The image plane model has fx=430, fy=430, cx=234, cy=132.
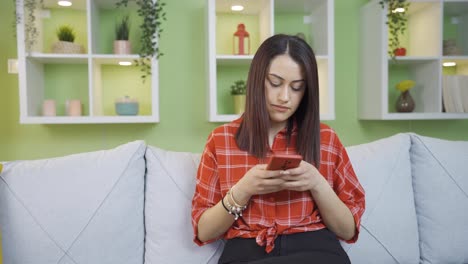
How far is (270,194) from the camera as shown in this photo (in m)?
1.31

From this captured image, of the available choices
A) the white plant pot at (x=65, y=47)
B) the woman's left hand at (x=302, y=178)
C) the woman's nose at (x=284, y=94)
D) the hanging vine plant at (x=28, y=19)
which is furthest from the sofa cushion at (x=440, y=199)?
the hanging vine plant at (x=28, y=19)

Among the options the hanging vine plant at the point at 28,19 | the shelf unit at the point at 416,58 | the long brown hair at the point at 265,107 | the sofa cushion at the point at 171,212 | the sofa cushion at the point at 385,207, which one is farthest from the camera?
the shelf unit at the point at 416,58

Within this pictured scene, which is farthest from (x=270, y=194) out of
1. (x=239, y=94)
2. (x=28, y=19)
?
(x=28, y=19)

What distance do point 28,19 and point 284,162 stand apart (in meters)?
1.70

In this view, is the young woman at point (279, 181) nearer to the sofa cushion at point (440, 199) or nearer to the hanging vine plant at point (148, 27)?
the sofa cushion at point (440, 199)

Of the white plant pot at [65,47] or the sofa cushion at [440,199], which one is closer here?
the sofa cushion at [440,199]

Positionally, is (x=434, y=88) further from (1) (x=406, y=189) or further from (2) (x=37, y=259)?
(2) (x=37, y=259)

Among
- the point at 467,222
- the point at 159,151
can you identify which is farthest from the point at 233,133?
the point at 467,222

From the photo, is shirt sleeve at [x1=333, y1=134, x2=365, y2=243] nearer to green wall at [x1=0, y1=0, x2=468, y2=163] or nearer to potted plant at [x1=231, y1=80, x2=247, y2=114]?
potted plant at [x1=231, y1=80, x2=247, y2=114]

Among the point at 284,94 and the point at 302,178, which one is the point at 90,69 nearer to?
the point at 284,94

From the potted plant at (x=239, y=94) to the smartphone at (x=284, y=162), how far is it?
125cm

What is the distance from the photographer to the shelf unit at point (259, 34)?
2205 mm

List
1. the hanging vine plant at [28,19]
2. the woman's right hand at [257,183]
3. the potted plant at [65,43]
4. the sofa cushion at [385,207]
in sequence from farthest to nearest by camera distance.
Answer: the potted plant at [65,43] → the hanging vine plant at [28,19] → the sofa cushion at [385,207] → the woman's right hand at [257,183]

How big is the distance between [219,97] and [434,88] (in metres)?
1.19
